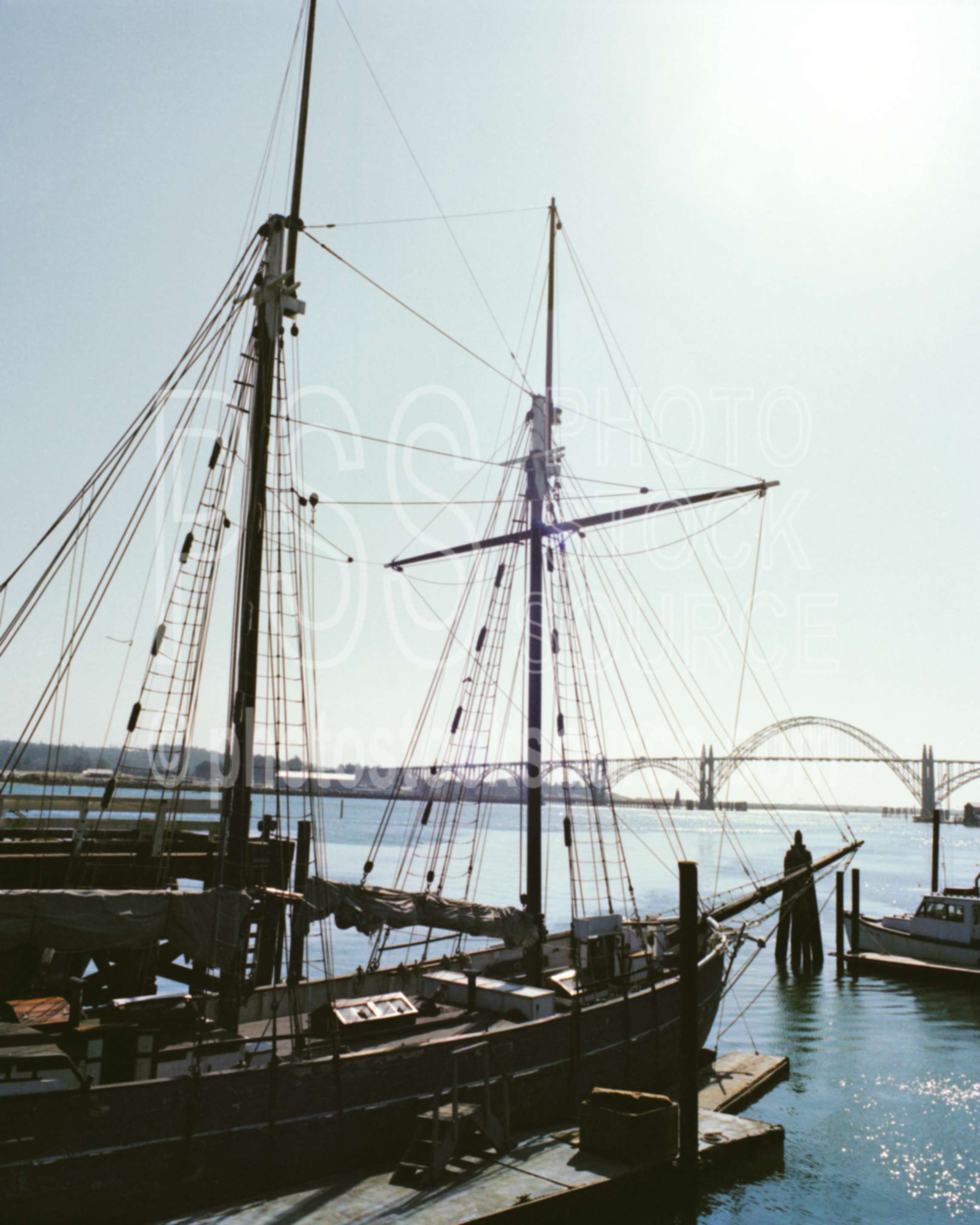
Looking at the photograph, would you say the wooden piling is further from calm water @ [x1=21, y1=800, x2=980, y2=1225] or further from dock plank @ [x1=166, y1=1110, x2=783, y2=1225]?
calm water @ [x1=21, y1=800, x2=980, y2=1225]

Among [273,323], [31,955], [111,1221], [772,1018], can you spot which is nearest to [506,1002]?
[111,1221]

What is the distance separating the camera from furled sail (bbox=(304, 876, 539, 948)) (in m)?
16.6

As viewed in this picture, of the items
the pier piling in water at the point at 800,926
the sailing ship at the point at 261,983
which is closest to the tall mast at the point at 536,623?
the sailing ship at the point at 261,983

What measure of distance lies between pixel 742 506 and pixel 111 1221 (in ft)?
64.7

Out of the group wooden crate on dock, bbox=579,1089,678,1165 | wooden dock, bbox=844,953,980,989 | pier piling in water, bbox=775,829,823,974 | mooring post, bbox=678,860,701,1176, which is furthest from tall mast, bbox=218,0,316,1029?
wooden dock, bbox=844,953,980,989

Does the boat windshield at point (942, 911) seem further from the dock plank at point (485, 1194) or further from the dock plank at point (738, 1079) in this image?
the dock plank at point (485, 1194)

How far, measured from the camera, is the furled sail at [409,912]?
16.6 m

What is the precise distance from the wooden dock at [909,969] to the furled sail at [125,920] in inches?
1261

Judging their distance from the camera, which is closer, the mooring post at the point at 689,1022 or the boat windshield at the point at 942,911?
the mooring post at the point at 689,1022

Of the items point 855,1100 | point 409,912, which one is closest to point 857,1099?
point 855,1100

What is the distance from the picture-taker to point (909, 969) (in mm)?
36844

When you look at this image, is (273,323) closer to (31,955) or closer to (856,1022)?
(31,955)

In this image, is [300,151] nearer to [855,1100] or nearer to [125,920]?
[125,920]

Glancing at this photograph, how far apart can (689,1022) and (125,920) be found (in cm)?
969
